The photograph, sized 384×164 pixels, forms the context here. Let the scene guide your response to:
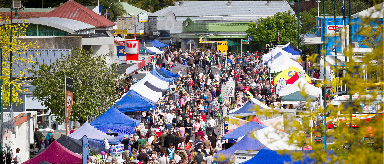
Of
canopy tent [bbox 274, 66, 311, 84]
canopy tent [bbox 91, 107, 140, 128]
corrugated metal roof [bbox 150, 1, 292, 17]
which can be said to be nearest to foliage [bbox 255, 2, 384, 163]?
canopy tent [bbox 91, 107, 140, 128]

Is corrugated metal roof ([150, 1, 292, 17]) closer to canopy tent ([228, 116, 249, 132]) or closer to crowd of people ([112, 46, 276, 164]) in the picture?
crowd of people ([112, 46, 276, 164])

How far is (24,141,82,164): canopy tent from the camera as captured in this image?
19438mm

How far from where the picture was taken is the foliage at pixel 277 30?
8619cm

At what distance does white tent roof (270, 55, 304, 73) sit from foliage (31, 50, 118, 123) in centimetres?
1304

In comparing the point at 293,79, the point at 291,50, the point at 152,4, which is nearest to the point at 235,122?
the point at 293,79

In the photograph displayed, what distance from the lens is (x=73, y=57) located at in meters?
34.0

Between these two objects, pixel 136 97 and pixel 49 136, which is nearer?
pixel 49 136

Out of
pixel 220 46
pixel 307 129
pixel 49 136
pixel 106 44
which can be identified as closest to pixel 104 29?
pixel 106 44

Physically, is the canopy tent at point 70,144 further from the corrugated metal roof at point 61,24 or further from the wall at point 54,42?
the corrugated metal roof at point 61,24

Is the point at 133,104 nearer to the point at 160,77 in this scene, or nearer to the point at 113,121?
the point at 113,121

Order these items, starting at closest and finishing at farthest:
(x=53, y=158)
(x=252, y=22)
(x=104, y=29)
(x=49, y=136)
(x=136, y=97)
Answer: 1. (x=53, y=158)
2. (x=49, y=136)
3. (x=136, y=97)
4. (x=104, y=29)
5. (x=252, y=22)

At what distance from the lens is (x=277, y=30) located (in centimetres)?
8725

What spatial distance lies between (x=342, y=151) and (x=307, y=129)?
63 centimetres

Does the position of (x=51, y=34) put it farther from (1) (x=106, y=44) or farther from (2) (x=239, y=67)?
(2) (x=239, y=67)
